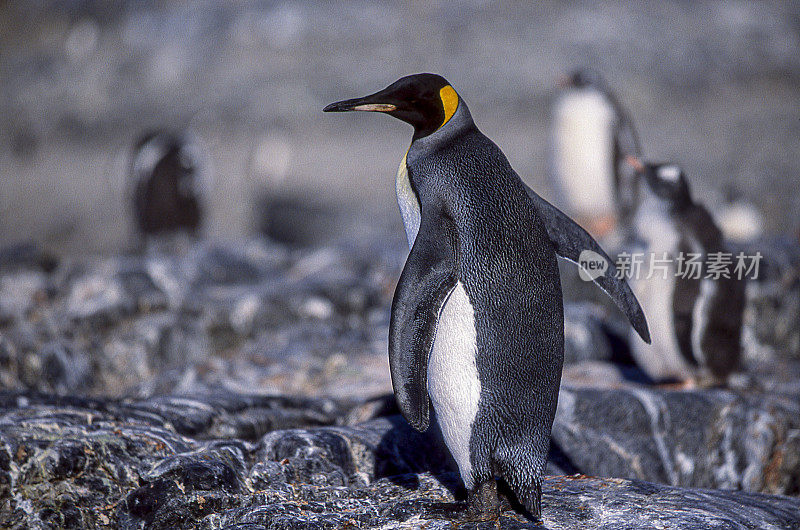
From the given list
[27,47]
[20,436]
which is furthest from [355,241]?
[27,47]

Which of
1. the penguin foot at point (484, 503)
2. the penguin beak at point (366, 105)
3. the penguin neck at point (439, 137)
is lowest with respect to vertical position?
the penguin foot at point (484, 503)

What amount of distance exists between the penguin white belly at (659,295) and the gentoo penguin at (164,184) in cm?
577

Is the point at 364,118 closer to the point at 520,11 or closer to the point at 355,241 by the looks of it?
the point at 520,11

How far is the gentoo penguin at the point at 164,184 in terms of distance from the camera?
838 centimetres

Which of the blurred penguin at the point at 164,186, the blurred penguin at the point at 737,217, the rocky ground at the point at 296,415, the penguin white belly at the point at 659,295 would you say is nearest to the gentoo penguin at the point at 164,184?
the blurred penguin at the point at 164,186

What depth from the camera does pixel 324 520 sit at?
6.94 feet

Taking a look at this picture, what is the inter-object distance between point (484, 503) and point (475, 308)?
1.74ft

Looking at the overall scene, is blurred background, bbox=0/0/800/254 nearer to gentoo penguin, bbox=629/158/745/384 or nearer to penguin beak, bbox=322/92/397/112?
gentoo penguin, bbox=629/158/745/384

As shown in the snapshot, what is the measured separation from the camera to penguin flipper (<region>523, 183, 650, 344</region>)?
7.66 feet

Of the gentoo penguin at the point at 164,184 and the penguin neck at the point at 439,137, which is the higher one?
the penguin neck at the point at 439,137

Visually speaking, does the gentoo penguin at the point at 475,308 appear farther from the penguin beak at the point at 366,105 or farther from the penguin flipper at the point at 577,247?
the penguin flipper at the point at 577,247

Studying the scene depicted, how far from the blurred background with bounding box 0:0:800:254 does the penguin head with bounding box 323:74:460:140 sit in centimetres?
877

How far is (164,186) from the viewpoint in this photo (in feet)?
27.6

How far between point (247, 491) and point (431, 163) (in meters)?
1.16
